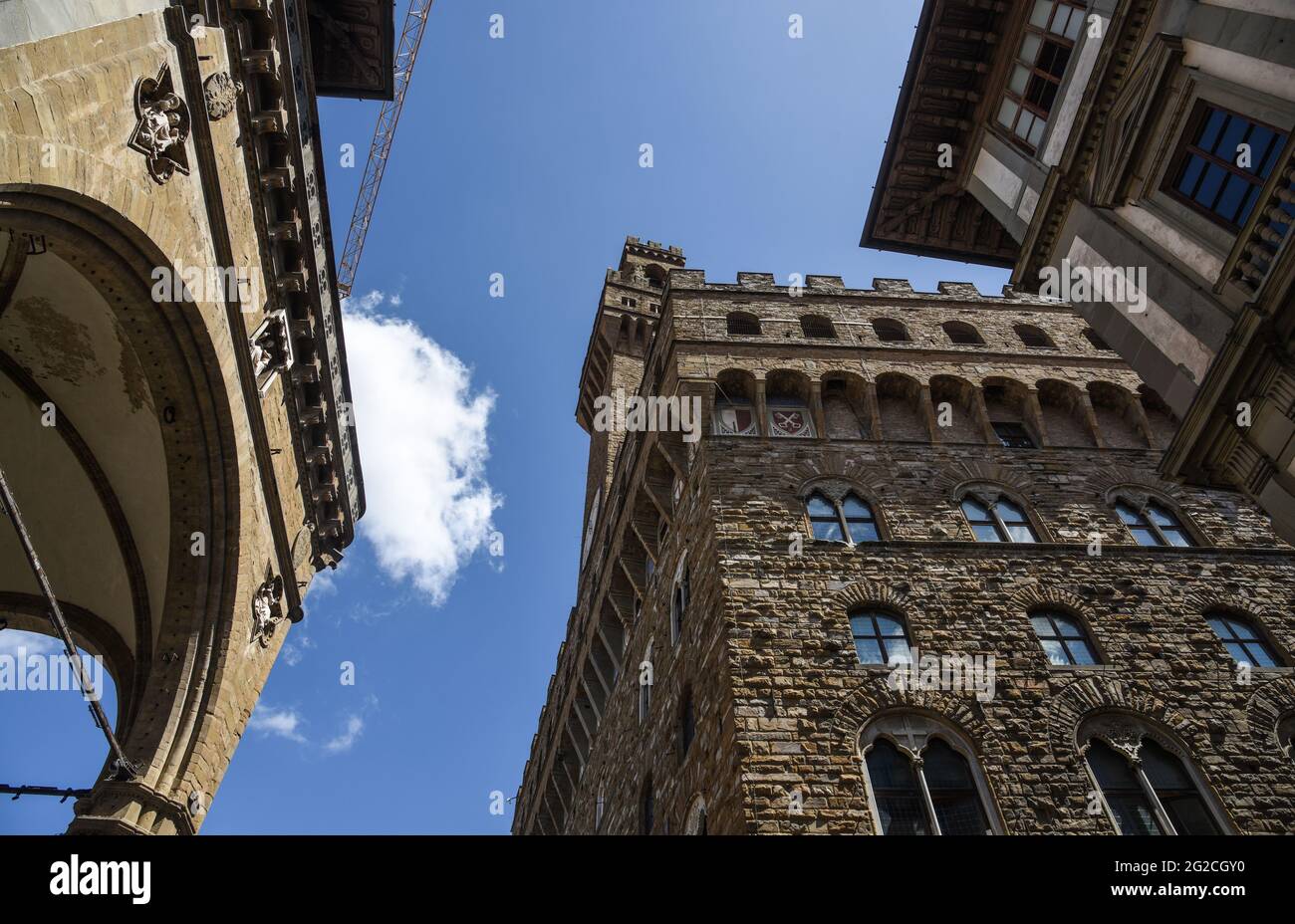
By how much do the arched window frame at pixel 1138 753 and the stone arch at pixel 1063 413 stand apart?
7.11 m

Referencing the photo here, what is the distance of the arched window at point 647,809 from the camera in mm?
14374

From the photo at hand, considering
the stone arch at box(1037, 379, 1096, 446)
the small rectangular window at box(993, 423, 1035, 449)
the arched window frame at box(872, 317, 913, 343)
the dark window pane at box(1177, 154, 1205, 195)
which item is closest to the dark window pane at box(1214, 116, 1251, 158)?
the dark window pane at box(1177, 154, 1205, 195)

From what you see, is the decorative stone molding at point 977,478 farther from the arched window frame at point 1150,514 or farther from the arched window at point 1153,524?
the arched window at point 1153,524

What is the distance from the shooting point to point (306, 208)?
12.9m

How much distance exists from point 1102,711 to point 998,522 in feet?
13.5

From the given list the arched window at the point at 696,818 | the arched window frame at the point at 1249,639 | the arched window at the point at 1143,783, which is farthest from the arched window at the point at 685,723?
the arched window frame at the point at 1249,639

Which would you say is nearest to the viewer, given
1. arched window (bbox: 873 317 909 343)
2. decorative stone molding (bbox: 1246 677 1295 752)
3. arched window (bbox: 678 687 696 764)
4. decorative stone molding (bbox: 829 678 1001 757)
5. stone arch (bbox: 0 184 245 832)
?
stone arch (bbox: 0 184 245 832)

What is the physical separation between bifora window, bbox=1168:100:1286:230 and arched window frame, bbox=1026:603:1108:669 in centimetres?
644

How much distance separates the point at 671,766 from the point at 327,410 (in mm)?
8026

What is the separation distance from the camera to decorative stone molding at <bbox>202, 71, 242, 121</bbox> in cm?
1037

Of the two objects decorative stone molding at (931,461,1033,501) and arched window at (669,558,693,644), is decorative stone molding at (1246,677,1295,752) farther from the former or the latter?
arched window at (669,558,693,644)

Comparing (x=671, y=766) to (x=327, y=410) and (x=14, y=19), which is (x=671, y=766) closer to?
(x=327, y=410)

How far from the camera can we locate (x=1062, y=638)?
12.7 meters

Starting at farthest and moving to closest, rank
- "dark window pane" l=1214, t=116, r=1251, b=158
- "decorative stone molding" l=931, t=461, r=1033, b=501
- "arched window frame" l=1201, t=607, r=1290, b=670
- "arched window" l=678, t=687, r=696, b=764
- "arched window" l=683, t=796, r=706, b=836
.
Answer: "decorative stone molding" l=931, t=461, r=1033, b=501, "arched window" l=678, t=687, r=696, b=764, "arched window frame" l=1201, t=607, r=1290, b=670, "arched window" l=683, t=796, r=706, b=836, "dark window pane" l=1214, t=116, r=1251, b=158
